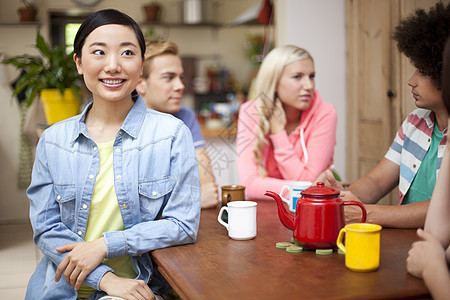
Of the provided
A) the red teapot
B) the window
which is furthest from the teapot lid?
the window

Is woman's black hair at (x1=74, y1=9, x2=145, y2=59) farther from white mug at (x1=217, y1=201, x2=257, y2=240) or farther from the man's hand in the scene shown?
the man's hand

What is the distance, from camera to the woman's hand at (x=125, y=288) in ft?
4.35

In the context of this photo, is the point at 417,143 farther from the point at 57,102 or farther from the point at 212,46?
the point at 212,46

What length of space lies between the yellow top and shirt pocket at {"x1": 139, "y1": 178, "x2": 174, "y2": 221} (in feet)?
0.24

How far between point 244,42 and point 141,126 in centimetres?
586

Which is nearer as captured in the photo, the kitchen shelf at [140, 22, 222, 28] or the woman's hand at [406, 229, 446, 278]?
the woman's hand at [406, 229, 446, 278]

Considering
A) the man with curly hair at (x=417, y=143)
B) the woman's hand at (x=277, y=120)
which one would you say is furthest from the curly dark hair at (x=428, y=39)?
the woman's hand at (x=277, y=120)

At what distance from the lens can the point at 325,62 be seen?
377 centimetres

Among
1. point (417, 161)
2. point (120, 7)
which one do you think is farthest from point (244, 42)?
point (417, 161)

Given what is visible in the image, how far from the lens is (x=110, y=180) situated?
147cm

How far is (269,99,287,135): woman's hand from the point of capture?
239 centimetres

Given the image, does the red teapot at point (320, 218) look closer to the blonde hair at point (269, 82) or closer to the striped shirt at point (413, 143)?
the striped shirt at point (413, 143)

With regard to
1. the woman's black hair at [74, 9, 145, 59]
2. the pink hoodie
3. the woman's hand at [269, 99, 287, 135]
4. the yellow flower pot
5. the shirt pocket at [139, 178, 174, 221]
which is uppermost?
the woman's black hair at [74, 9, 145, 59]

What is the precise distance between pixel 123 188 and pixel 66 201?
166 millimetres
